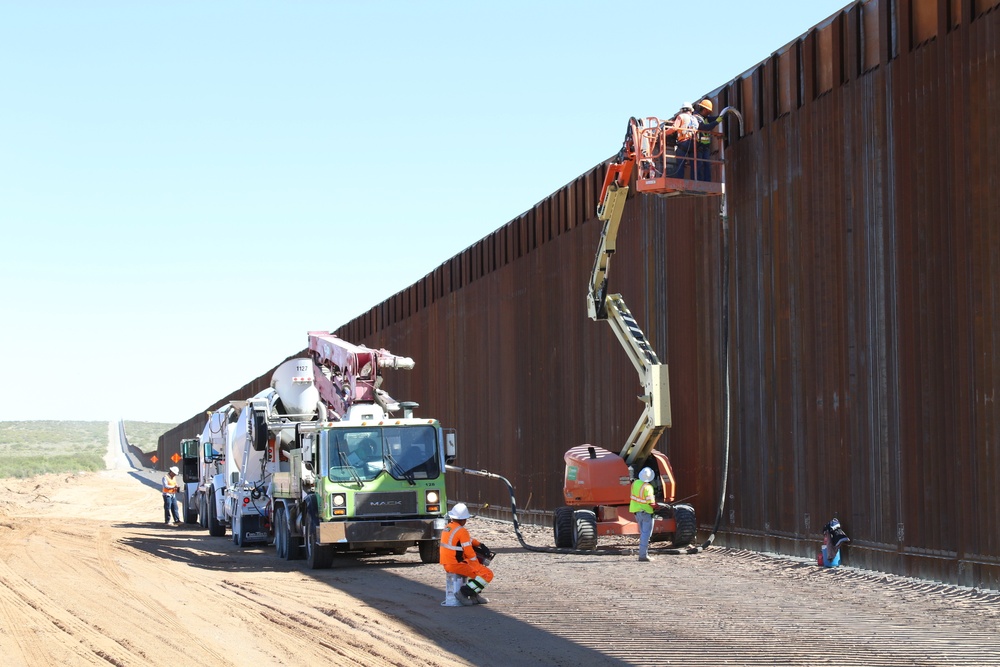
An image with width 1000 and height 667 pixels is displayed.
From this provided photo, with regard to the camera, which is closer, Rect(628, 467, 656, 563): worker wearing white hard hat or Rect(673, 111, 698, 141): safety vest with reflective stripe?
Rect(628, 467, 656, 563): worker wearing white hard hat

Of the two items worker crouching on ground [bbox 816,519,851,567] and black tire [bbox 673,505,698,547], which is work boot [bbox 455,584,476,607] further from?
black tire [bbox 673,505,698,547]

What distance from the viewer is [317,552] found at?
20.1 metres

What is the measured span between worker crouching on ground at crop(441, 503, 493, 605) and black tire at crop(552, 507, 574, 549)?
648 cm

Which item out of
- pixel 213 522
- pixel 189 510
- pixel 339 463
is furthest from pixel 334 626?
pixel 189 510

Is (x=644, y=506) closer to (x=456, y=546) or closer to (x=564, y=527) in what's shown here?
(x=564, y=527)

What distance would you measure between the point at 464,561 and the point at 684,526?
690 centimetres

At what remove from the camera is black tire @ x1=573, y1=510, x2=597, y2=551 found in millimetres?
21234

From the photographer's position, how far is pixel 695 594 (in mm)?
15727

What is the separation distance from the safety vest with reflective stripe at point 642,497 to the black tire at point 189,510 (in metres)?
19.8

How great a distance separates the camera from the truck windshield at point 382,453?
19.7 metres

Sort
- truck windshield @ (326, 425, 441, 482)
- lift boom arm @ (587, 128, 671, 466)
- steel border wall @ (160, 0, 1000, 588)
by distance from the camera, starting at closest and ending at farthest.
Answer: steel border wall @ (160, 0, 1000, 588) < truck windshield @ (326, 425, 441, 482) < lift boom arm @ (587, 128, 671, 466)

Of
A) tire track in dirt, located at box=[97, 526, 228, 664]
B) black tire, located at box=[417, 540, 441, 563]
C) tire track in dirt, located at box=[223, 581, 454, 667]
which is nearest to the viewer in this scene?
tire track in dirt, located at box=[223, 581, 454, 667]

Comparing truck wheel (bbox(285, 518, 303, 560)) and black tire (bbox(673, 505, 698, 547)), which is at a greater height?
black tire (bbox(673, 505, 698, 547))

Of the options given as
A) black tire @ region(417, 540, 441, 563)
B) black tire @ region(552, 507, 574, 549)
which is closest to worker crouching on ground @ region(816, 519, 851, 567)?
black tire @ region(552, 507, 574, 549)
